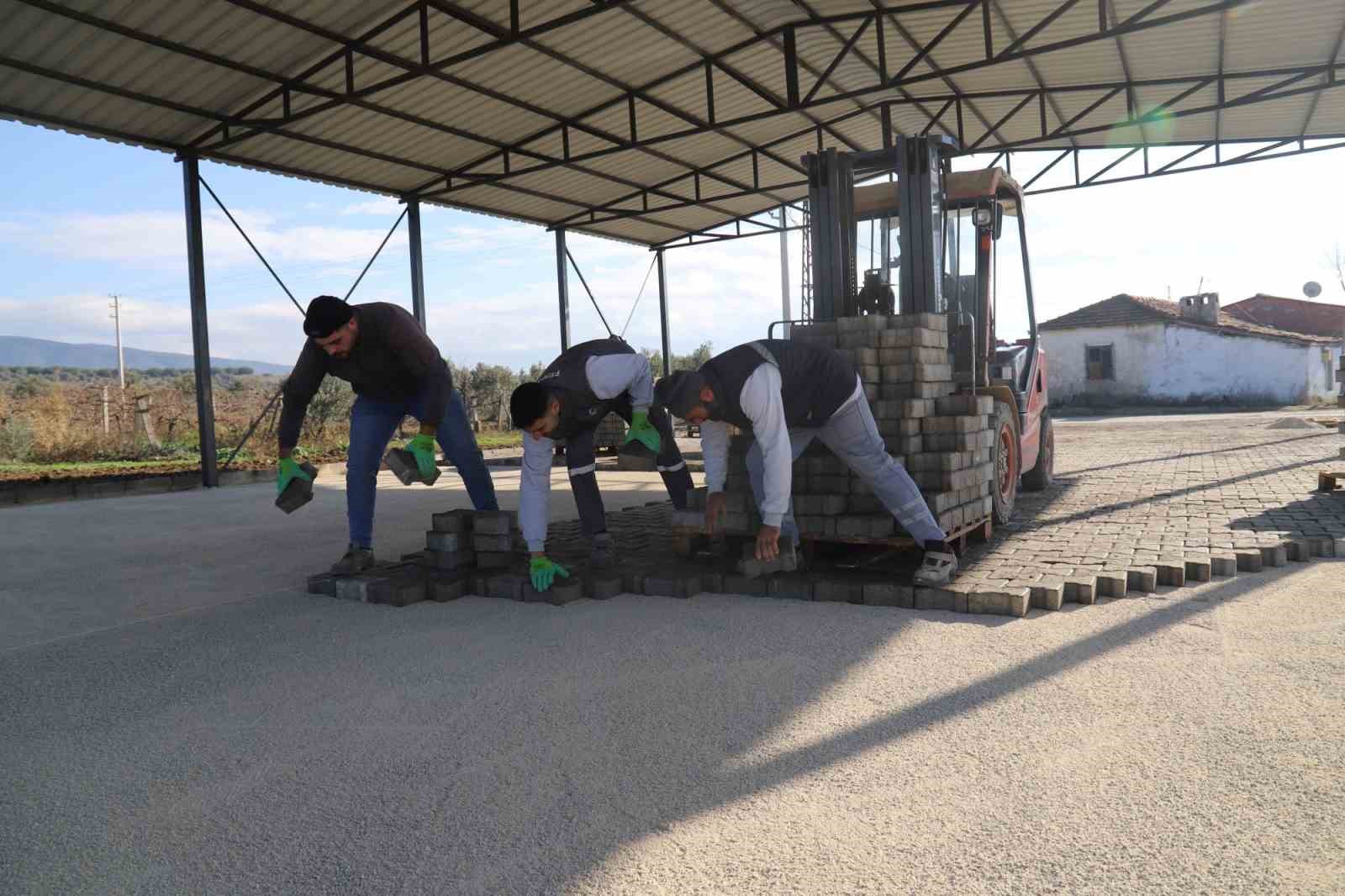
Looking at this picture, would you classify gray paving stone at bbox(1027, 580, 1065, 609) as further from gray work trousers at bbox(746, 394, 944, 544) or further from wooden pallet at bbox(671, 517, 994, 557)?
wooden pallet at bbox(671, 517, 994, 557)

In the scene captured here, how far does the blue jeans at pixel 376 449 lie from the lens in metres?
6.43

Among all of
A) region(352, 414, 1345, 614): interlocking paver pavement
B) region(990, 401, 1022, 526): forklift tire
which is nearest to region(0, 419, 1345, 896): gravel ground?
region(352, 414, 1345, 614): interlocking paver pavement

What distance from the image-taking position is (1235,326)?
3469cm

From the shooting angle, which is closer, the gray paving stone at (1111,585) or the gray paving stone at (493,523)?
the gray paving stone at (1111,585)

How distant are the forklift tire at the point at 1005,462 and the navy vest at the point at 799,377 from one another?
2448 millimetres

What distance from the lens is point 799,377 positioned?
5.26m

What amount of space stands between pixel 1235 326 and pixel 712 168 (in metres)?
26.5

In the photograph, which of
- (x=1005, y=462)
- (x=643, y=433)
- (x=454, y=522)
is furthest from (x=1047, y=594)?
(x=454, y=522)

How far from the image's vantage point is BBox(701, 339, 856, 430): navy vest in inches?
201

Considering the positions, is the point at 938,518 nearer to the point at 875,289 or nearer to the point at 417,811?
the point at 875,289

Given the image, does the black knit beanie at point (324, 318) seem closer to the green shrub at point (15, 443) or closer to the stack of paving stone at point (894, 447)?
the stack of paving stone at point (894, 447)

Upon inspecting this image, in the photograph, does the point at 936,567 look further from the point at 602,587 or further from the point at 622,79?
the point at 622,79

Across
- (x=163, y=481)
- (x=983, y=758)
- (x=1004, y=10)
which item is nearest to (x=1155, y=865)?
(x=983, y=758)

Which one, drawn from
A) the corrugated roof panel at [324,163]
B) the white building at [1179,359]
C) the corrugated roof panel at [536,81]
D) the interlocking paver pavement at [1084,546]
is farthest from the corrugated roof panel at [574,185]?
the white building at [1179,359]
